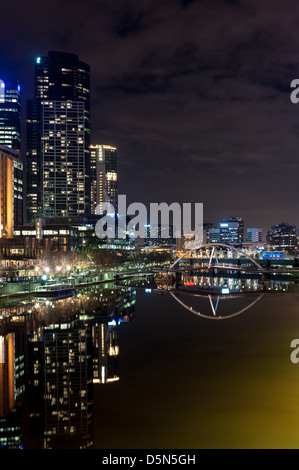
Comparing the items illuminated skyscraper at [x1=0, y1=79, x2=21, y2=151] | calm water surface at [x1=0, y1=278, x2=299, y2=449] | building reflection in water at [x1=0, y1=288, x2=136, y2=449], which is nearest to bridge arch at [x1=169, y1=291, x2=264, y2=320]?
calm water surface at [x1=0, y1=278, x2=299, y2=449]

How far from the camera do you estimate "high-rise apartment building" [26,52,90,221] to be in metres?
179

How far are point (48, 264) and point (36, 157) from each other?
129170 millimetres

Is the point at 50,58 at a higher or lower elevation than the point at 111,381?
higher

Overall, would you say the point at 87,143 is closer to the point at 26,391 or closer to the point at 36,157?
the point at 36,157

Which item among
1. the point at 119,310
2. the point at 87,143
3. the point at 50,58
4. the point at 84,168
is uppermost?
the point at 50,58

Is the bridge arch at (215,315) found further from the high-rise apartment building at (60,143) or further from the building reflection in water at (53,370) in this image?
the high-rise apartment building at (60,143)

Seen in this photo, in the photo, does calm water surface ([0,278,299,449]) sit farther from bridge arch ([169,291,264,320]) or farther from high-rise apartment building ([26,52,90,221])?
high-rise apartment building ([26,52,90,221])

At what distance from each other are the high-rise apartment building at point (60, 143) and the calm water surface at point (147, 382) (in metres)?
140

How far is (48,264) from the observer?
77.8 m

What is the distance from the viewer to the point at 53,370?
24062 millimetres

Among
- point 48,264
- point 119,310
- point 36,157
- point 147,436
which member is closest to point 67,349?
point 147,436

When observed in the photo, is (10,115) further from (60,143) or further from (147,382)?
(147,382)
